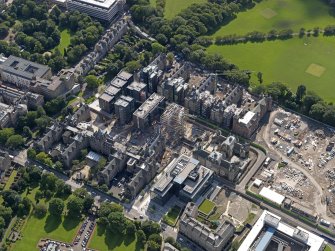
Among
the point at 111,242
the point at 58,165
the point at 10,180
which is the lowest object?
the point at 10,180

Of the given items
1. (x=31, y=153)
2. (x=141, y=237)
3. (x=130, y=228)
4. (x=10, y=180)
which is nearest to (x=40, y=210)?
(x=10, y=180)

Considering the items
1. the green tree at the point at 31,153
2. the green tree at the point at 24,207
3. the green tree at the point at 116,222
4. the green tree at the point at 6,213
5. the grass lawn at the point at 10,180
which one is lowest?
the green tree at the point at 6,213

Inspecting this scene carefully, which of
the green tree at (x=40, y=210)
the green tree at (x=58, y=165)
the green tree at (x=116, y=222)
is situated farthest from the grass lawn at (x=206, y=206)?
the green tree at (x=58, y=165)

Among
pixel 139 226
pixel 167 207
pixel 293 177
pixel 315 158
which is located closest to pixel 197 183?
pixel 167 207

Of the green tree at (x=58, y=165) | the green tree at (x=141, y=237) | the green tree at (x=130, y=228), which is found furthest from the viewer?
the green tree at (x=58, y=165)

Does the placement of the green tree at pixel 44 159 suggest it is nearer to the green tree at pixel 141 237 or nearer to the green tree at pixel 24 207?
the green tree at pixel 24 207

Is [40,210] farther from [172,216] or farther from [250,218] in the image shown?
[250,218]

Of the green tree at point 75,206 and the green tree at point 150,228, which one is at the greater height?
the green tree at point 150,228
